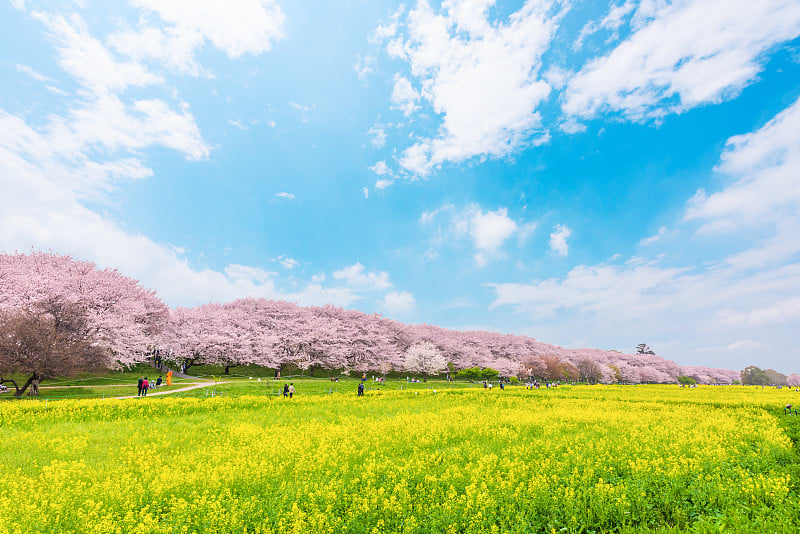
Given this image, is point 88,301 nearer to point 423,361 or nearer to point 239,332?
point 239,332

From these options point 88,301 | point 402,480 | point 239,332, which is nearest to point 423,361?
point 239,332

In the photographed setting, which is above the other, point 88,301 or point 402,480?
point 88,301

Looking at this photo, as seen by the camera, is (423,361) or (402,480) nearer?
(402,480)

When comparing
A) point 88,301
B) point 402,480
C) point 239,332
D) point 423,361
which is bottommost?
point 402,480

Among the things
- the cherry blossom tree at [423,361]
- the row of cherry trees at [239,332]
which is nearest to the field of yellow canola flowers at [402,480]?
the row of cherry trees at [239,332]

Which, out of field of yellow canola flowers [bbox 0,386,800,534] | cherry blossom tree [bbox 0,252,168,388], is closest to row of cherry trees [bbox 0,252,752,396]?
cherry blossom tree [bbox 0,252,168,388]

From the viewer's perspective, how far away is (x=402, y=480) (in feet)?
29.4

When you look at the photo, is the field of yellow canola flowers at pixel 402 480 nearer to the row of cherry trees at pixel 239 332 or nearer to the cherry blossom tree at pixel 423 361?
the row of cherry trees at pixel 239 332

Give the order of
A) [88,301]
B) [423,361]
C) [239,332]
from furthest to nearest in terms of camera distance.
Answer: [423,361] → [239,332] → [88,301]

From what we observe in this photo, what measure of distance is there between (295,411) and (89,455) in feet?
38.4

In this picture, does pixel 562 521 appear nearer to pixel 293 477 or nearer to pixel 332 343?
pixel 293 477

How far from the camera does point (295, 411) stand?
23.9m

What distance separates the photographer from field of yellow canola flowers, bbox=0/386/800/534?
7.73 m

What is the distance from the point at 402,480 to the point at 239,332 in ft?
213
